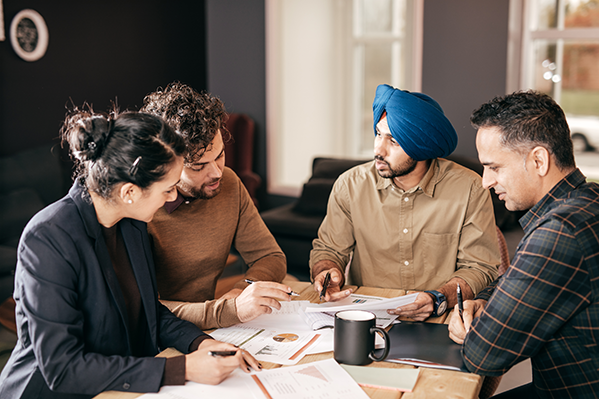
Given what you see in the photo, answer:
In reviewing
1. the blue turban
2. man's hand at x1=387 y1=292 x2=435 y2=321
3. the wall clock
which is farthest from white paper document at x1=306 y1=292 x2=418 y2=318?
the wall clock

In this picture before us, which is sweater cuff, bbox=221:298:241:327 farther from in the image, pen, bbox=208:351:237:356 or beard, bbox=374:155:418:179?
beard, bbox=374:155:418:179

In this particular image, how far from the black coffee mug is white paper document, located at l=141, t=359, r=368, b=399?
0.04 meters

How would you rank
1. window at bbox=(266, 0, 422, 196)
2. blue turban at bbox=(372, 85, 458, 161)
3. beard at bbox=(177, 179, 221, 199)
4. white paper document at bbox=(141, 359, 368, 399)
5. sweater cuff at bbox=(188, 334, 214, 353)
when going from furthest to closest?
window at bbox=(266, 0, 422, 196), blue turban at bbox=(372, 85, 458, 161), beard at bbox=(177, 179, 221, 199), sweater cuff at bbox=(188, 334, 214, 353), white paper document at bbox=(141, 359, 368, 399)

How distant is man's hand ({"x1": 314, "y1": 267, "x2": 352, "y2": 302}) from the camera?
1.58 m

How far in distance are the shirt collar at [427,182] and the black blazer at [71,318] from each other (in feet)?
3.18

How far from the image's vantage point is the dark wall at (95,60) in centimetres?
425

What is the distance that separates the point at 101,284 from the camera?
1202 millimetres

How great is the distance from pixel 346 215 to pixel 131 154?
41.5 inches

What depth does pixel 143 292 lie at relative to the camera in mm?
1349

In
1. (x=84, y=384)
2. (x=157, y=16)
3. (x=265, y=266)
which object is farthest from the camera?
(x=157, y=16)

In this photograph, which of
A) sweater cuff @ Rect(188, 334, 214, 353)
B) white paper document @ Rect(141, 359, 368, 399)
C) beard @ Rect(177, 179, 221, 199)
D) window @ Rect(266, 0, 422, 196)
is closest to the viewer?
white paper document @ Rect(141, 359, 368, 399)

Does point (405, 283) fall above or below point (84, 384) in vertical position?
below

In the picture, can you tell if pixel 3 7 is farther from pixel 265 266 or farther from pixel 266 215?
pixel 265 266

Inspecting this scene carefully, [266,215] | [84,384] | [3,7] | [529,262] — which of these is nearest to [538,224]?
[529,262]
